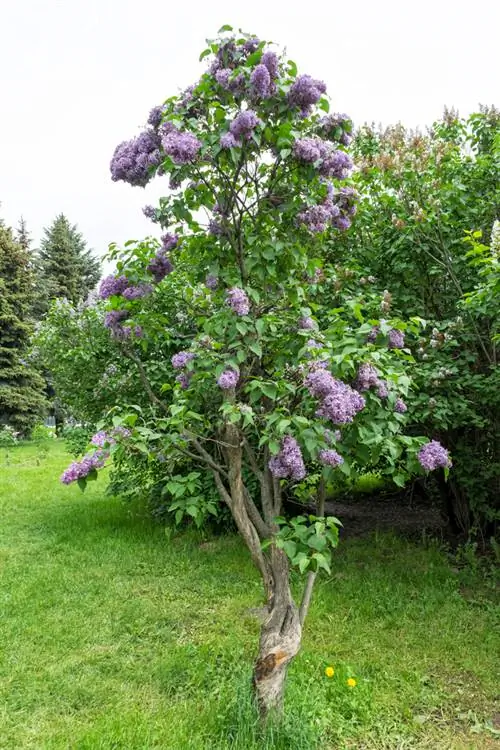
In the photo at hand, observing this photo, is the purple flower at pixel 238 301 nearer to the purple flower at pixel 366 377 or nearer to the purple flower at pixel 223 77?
the purple flower at pixel 366 377

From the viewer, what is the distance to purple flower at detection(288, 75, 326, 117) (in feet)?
6.88

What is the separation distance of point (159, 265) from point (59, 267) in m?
22.0

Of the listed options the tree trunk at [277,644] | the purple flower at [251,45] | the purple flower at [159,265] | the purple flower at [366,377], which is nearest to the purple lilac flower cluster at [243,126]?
the purple flower at [251,45]

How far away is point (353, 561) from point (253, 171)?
10.7 ft

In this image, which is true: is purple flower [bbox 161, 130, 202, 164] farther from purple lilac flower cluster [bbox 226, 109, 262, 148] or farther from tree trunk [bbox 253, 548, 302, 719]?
tree trunk [bbox 253, 548, 302, 719]

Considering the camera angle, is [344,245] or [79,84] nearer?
[79,84]

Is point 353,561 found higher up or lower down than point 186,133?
lower down

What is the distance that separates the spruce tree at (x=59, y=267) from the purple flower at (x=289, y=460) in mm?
20832

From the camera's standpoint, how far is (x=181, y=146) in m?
2.02

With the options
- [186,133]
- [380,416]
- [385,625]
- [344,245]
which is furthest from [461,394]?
[186,133]

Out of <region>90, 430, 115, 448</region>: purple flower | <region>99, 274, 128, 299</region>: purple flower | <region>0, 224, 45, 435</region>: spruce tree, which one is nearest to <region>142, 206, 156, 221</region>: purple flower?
<region>99, 274, 128, 299</region>: purple flower

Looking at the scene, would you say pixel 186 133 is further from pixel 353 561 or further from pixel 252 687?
pixel 353 561

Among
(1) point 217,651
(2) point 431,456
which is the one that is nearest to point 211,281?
(2) point 431,456

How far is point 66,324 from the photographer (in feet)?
18.2
